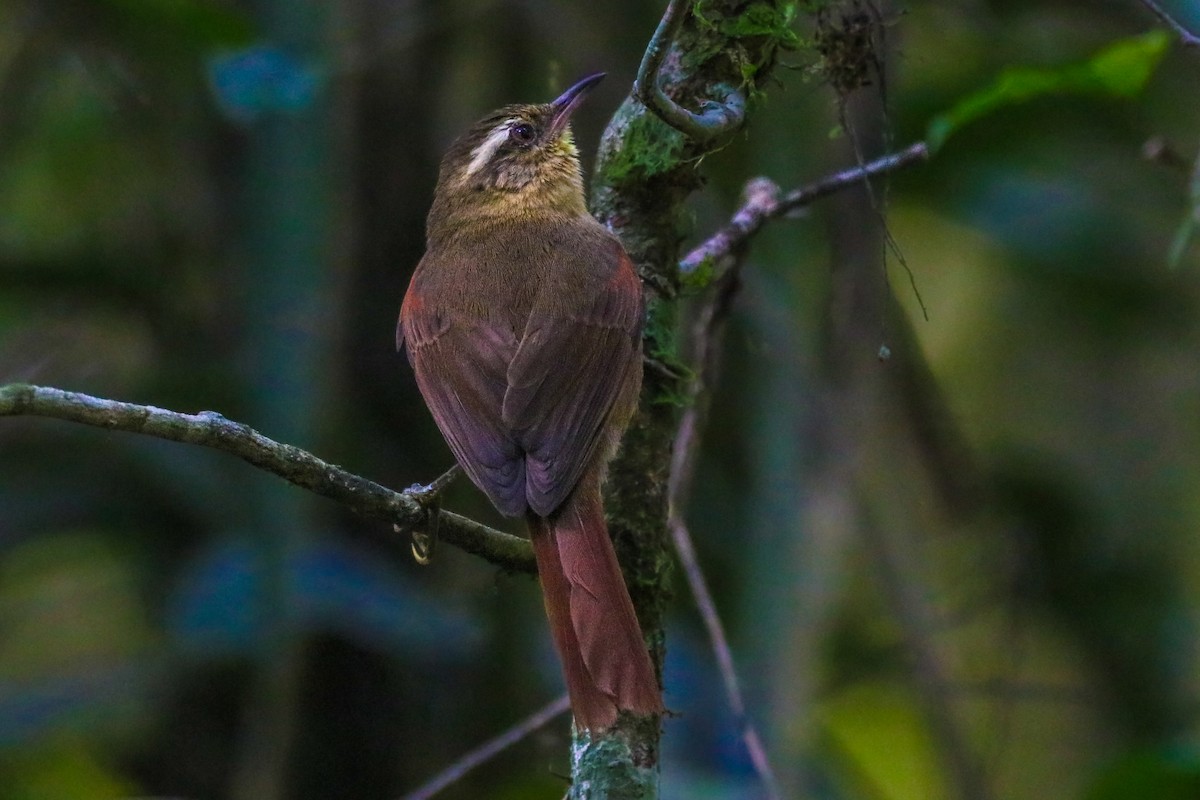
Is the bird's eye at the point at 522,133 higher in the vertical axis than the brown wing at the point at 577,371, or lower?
higher

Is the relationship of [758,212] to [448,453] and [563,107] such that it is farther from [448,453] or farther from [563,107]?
[448,453]

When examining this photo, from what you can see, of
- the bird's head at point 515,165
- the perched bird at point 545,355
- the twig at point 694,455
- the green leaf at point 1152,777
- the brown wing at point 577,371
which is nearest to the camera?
the perched bird at point 545,355

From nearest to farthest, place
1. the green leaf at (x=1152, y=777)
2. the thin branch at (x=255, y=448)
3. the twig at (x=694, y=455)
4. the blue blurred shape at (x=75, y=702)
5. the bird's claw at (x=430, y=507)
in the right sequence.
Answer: the thin branch at (x=255, y=448)
the bird's claw at (x=430, y=507)
the twig at (x=694, y=455)
the green leaf at (x=1152, y=777)
the blue blurred shape at (x=75, y=702)

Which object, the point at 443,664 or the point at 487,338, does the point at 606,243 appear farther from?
the point at 443,664

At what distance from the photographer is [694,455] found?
4.18m

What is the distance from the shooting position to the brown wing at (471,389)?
11.2 feet

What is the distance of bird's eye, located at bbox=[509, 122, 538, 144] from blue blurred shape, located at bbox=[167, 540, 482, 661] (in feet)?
4.76

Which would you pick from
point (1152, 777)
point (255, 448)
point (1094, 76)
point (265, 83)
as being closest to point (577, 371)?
point (255, 448)

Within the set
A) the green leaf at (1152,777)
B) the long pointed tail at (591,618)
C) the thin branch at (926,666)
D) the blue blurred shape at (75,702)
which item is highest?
the blue blurred shape at (75,702)

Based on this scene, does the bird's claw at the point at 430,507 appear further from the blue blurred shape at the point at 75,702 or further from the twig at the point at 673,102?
the blue blurred shape at the point at 75,702

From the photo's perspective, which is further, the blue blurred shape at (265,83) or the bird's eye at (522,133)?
the bird's eye at (522,133)

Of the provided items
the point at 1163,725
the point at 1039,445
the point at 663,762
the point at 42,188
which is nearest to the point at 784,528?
the point at 663,762

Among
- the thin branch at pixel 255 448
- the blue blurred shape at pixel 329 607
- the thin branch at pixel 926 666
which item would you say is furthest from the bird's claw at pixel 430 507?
the thin branch at pixel 926 666

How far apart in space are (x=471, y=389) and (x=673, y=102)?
3.52 feet
